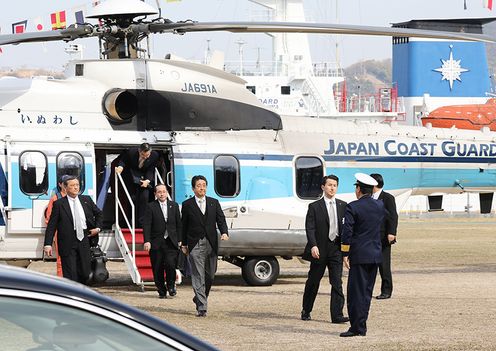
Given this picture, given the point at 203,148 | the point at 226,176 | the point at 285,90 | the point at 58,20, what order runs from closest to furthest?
the point at 203,148 → the point at 226,176 → the point at 58,20 → the point at 285,90

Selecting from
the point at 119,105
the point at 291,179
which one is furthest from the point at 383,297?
the point at 119,105

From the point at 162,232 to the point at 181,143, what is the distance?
1.71m

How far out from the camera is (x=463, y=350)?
9805 millimetres

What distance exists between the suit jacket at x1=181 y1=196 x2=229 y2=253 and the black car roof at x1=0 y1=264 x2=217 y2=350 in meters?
9.31

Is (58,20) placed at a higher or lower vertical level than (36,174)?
higher

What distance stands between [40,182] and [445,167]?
6.58m

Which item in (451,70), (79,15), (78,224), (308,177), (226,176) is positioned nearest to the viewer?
(78,224)

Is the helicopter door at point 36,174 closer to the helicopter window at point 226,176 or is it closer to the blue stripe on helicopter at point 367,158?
the blue stripe on helicopter at point 367,158

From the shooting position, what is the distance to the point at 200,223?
12.7 metres

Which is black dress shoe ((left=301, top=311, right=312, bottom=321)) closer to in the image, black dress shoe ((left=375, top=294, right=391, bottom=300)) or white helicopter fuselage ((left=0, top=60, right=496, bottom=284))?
black dress shoe ((left=375, top=294, right=391, bottom=300))

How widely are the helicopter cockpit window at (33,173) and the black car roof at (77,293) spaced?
11502 mm

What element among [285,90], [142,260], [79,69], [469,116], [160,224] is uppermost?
[285,90]

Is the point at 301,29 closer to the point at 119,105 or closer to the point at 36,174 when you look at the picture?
the point at 119,105

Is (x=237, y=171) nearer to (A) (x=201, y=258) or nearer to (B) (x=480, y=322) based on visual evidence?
(A) (x=201, y=258)
